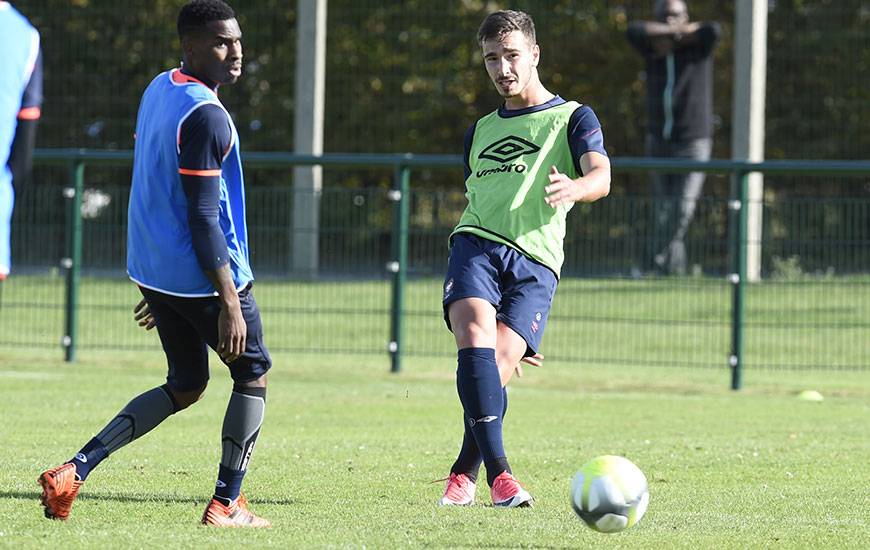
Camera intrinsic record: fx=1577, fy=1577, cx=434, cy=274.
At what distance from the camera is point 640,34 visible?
19.0 metres

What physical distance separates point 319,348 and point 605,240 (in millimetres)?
2721

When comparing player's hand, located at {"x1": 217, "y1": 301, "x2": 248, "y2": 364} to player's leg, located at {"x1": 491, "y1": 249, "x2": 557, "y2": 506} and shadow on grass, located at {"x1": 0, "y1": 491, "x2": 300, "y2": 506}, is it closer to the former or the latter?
shadow on grass, located at {"x1": 0, "y1": 491, "x2": 300, "y2": 506}

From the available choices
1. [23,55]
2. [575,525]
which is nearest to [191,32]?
[23,55]

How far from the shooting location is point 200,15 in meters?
6.09

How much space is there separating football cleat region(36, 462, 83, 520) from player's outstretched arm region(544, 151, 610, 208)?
218 cm

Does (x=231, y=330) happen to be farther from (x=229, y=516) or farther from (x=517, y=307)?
(x=517, y=307)

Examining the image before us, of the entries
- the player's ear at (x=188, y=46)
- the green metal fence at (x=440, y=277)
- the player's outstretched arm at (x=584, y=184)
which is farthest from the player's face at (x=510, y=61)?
the green metal fence at (x=440, y=277)

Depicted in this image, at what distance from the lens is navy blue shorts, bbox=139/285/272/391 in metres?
6.13

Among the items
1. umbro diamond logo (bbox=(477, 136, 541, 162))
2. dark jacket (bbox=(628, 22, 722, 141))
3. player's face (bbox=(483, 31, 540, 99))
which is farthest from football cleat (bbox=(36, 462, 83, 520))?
dark jacket (bbox=(628, 22, 722, 141))

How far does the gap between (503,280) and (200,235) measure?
64.8 inches

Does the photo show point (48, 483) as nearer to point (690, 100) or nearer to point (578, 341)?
point (578, 341)

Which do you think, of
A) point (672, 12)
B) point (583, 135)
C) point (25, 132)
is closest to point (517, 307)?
point (583, 135)

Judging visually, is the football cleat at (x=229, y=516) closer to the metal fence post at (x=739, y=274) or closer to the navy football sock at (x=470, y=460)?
the navy football sock at (x=470, y=460)

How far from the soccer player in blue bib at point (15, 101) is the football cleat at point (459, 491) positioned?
2.27 m
